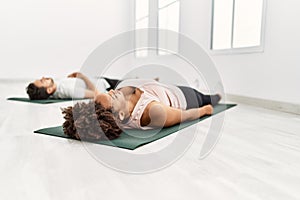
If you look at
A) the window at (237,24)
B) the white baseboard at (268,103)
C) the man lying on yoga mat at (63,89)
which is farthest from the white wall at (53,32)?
the white baseboard at (268,103)

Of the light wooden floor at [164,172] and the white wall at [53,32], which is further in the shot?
the white wall at [53,32]

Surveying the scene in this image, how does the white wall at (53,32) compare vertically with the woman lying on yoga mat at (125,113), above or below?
above

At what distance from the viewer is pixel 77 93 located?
227 centimetres

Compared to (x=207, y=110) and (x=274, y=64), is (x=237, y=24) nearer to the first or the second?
(x=274, y=64)

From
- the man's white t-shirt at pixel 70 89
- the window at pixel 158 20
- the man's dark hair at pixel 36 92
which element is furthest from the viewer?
the window at pixel 158 20

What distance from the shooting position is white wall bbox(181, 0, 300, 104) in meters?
1.64

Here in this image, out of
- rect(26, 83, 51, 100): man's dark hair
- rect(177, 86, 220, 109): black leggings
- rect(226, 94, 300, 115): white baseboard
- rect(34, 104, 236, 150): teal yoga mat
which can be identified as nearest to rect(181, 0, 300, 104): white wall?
rect(226, 94, 300, 115): white baseboard

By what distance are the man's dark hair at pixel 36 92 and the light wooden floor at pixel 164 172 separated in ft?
3.49

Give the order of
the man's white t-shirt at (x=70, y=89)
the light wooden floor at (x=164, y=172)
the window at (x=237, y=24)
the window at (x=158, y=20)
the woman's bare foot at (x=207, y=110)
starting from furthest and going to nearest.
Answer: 1. the window at (x=158, y=20)
2. the man's white t-shirt at (x=70, y=89)
3. the window at (x=237, y=24)
4. the woman's bare foot at (x=207, y=110)
5. the light wooden floor at (x=164, y=172)

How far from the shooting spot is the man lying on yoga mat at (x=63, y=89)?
2.16 m

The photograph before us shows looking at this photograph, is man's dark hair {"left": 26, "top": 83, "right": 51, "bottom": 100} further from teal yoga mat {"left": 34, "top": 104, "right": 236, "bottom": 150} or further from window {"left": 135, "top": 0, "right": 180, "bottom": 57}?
window {"left": 135, "top": 0, "right": 180, "bottom": 57}

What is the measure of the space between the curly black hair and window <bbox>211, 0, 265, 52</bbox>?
141cm

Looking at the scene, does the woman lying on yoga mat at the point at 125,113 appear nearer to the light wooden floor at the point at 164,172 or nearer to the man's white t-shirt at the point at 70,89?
the light wooden floor at the point at 164,172

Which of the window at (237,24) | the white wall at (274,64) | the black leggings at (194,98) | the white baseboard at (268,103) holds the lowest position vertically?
the white baseboard at (268,103)
